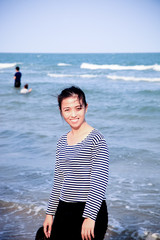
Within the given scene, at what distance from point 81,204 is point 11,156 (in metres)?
4.79

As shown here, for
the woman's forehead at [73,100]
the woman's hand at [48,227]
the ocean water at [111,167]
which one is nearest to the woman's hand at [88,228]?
the woman's hand at [48,227]

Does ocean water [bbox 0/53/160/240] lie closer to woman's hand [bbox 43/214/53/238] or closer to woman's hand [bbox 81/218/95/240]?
woman's hand [bbox 43/214/53/238]

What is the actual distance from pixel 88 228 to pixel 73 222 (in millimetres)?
146

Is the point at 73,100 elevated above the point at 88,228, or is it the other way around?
the point at 73,100

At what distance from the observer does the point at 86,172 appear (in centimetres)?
194

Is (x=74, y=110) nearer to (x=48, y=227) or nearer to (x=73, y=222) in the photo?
(x=73, y=222)

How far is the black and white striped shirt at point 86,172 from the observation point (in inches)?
72.4

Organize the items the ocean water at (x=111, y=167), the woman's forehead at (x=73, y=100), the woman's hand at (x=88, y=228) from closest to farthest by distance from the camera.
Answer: the woman's hand at (x=88, y=228), the woman's forehead at (x=73, y=100), the ocean water at (x=111, y=167)

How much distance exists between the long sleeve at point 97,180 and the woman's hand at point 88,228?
3cm

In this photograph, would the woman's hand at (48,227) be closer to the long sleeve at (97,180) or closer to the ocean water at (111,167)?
the long sleeve at (97,180)

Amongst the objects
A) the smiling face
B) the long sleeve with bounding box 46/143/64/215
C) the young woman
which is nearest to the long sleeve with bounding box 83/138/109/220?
the young woman

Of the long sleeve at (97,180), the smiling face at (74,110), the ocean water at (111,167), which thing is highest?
the smiling face at (74,110)

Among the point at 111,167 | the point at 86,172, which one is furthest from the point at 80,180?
the point at 111,167

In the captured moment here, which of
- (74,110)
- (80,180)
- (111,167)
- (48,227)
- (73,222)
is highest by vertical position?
(74,110)
